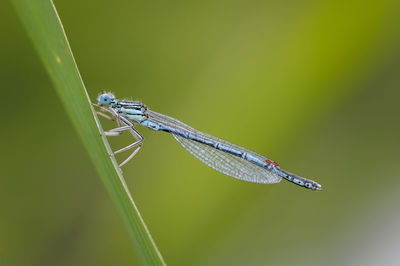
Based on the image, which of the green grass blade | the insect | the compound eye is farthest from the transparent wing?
the green grass blade

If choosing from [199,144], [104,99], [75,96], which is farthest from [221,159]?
[75,96]

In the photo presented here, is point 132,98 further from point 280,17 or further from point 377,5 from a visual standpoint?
point 377,5

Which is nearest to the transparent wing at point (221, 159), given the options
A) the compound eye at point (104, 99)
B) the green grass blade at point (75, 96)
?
the compound eye at point (104, 99)

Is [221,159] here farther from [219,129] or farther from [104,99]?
[104,99]

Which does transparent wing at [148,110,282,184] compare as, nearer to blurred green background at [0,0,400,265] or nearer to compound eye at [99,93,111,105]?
blurred green background at [0,0,400,265]

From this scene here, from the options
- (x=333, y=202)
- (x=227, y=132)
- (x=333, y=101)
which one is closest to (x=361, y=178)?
(x=333, y=202)

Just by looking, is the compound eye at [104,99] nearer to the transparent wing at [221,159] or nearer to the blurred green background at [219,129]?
the blurred green background at [219,129]

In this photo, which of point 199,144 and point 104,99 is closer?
point 104,99
